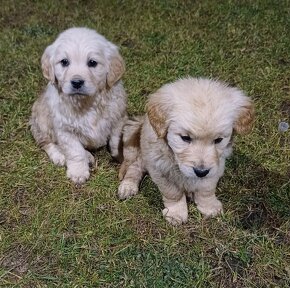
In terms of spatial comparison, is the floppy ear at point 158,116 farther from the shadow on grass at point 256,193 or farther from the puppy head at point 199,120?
the shadow on grass at point 256,193

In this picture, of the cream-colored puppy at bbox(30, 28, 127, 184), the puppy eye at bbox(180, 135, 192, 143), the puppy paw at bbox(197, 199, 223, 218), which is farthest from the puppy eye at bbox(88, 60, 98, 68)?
the puppy paw at bbox(197, 199, 223, 218)

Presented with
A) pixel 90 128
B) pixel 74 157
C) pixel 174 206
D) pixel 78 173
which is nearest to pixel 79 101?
pixel 90 128

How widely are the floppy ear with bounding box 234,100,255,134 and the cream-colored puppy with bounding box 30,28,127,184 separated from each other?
116 centimetres

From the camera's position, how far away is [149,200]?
405cm

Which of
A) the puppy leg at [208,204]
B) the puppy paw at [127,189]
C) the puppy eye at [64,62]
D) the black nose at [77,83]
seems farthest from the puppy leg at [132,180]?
the puppy eye at [64,62]

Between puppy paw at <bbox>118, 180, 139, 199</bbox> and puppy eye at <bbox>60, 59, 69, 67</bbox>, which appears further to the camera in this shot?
puppy paw at <bbox>118, 180, 139, 199</bbox>

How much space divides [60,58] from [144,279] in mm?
1741

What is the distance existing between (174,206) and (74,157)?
0.95 meters

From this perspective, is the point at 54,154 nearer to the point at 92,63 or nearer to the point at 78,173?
the point at 78,173

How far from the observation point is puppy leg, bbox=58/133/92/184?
165 inches

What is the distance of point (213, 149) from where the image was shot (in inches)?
127

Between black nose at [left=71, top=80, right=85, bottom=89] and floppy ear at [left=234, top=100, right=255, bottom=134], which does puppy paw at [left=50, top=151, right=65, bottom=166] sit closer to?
black nose at [left=71, top=80, right=85, bottom=89]

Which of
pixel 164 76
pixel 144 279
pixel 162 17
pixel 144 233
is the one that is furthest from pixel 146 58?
pixel 144 279

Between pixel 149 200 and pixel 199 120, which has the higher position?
pixel 199 120
